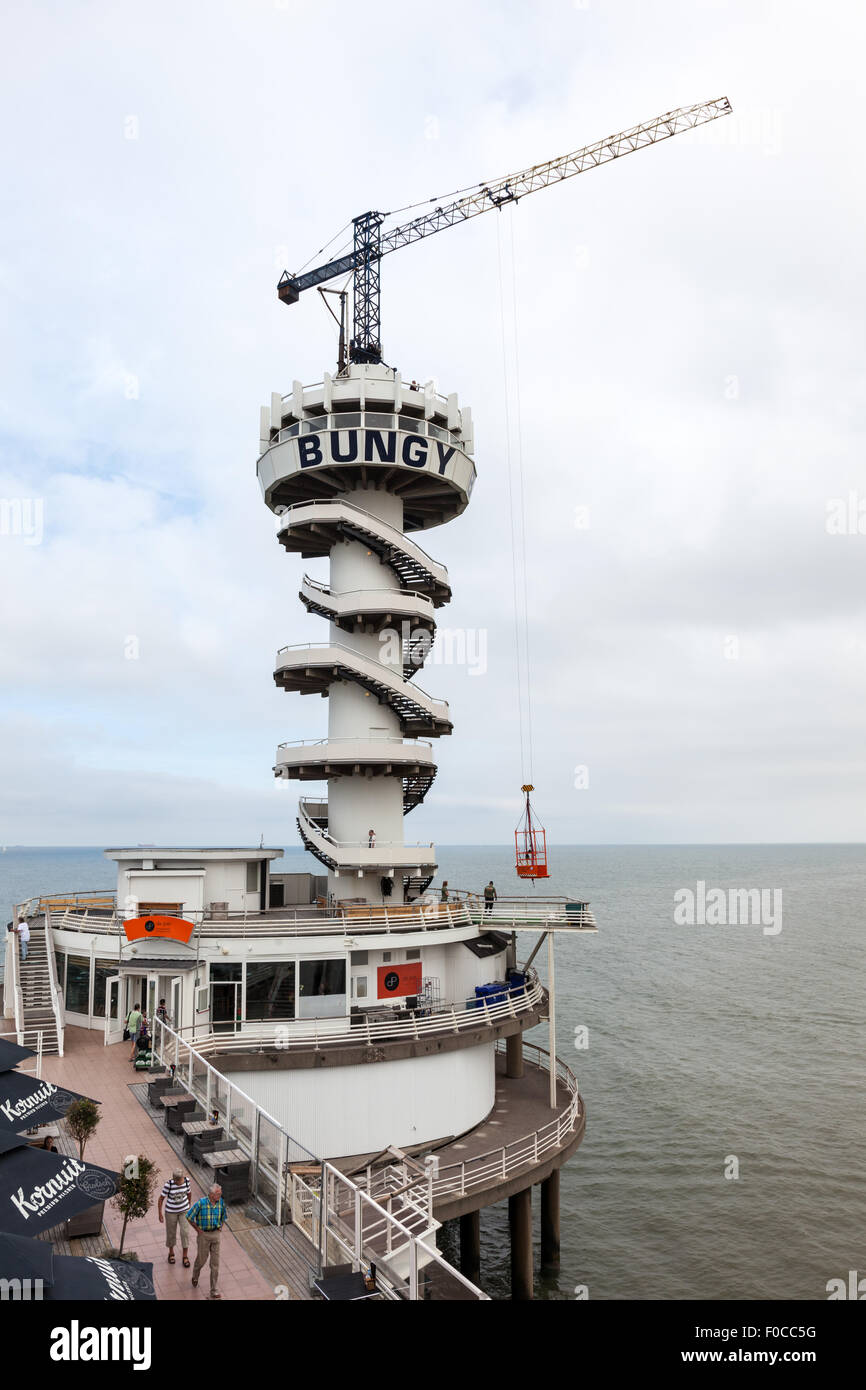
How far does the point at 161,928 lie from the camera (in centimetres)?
3241

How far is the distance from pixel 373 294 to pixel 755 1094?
53.0 metres

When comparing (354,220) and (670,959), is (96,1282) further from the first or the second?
(670,959)

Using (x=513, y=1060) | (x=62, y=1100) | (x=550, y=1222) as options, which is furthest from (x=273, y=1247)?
(x=513, y=1060)

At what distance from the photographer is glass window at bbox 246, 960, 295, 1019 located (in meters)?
32.4

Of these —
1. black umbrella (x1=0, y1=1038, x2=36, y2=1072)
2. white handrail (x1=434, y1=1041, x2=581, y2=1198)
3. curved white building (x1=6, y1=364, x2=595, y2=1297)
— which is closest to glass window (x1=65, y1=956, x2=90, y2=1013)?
curved white building (x1=6, y1=364, x2=595, y2=1297)

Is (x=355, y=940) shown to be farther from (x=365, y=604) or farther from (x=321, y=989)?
(x=365, y=604)

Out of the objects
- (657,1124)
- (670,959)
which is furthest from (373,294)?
(670,959)

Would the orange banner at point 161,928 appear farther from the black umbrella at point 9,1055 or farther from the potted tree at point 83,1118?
the black umbrella at point 9,1055

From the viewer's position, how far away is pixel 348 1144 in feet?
97.6

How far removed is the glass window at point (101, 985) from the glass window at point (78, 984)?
473 mm

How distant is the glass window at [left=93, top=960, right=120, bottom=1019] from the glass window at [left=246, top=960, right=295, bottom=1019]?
5469 mm

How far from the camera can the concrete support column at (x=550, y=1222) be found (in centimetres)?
3341

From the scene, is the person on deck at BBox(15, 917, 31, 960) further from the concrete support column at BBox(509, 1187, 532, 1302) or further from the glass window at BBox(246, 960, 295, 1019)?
the concrete support column at BBox(509, 1187, 532, 1302)

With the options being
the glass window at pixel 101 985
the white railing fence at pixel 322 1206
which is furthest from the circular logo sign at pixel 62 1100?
the glass window at pixel 101 985
